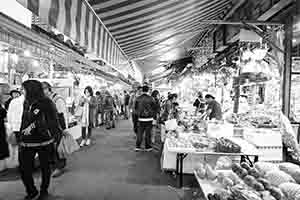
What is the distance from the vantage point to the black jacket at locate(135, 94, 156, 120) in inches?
278

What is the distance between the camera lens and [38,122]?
11.7 ft

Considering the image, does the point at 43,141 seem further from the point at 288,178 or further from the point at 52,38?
the point at 288,178

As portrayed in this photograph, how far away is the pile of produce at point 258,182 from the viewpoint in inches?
80.7

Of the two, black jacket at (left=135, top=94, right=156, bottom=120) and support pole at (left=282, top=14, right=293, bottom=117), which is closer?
support pole at (left=282, top=14, right=293, bottom=117)

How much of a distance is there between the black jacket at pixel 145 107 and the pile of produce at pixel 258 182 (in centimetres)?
412

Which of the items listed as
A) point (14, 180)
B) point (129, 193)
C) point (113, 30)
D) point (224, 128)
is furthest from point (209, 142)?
point (14, 180)

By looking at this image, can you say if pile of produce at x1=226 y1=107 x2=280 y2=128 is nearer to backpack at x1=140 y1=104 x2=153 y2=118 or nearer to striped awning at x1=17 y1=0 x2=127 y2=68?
backpack at x1=140 y1=104 x2=153 y2=118

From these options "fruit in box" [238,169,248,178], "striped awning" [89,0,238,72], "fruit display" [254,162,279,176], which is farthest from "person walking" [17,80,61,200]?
"fruit display" [254,162,279,176]

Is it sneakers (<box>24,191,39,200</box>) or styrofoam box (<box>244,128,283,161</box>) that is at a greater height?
styrofoam box (<box>244,128,283,161</box>)

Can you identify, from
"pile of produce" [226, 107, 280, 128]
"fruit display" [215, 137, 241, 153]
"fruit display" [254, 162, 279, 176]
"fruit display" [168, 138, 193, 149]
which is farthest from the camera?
"pile of produce" [226, 107, 280, 128]

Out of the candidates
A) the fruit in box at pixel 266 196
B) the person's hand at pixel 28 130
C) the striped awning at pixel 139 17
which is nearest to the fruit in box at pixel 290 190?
the fruit in box at pixel 266 196

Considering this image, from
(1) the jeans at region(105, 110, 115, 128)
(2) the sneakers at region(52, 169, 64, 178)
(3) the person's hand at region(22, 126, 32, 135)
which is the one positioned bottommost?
(2) the sneakers at region(52, 169, 64, 178)

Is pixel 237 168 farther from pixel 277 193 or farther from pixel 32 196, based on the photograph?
pixel 32 196

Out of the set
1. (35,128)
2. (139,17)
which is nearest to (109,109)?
(35,128)
